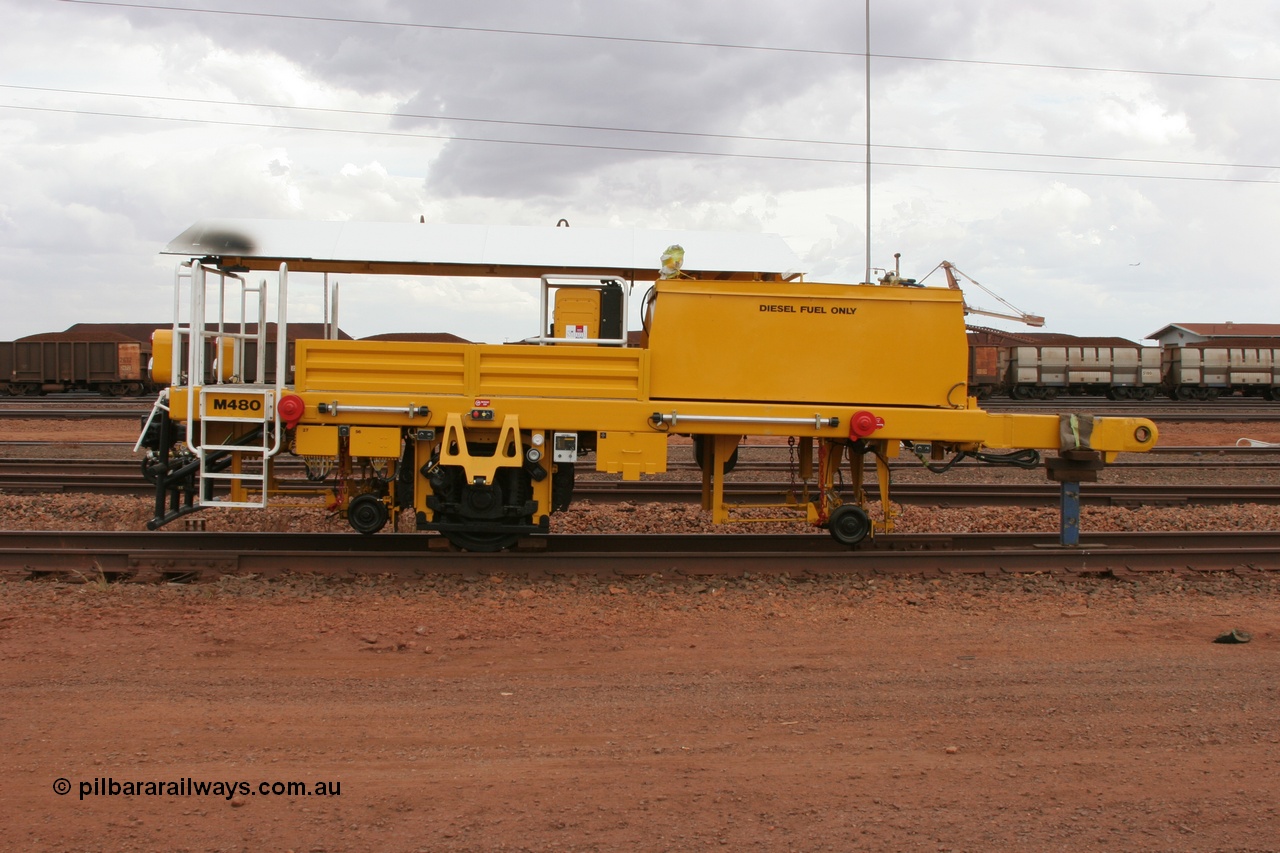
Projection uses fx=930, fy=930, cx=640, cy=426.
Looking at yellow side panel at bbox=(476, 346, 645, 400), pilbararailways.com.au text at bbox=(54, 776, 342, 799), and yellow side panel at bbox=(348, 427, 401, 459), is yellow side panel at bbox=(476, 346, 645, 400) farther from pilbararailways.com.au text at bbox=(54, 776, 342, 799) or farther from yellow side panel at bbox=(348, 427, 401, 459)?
pilbararailways.com.au text at bbox=(54, 776, 342, 799)

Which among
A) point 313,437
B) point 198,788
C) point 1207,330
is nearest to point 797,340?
point 313,437

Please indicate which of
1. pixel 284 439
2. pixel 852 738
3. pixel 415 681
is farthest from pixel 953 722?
pixel 284 439

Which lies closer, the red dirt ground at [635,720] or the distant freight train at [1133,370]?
the red dirt ground at [635,720]

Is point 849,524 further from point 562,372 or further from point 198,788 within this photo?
point 198,788

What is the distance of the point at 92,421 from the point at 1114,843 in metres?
25.4

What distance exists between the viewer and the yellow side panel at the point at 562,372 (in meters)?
7.16

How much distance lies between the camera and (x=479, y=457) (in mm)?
7105

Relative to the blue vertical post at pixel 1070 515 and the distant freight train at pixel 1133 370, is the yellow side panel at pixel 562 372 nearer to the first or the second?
the blue vertical post at pixel 1070 515

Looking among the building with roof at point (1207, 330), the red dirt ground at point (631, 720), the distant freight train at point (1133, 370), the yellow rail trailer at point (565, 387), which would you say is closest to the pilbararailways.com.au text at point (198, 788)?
the red dirt ground at point (631, 720)

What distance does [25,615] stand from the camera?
20.6 ft

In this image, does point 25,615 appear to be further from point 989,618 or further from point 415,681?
point 989,618

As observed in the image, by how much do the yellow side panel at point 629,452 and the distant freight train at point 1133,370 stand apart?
111 ft

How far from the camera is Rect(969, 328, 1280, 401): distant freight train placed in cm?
3838

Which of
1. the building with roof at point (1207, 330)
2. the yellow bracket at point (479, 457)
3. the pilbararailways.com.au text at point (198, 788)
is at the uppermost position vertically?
the building with roof at point (1207, 330)
